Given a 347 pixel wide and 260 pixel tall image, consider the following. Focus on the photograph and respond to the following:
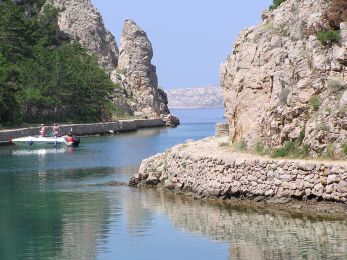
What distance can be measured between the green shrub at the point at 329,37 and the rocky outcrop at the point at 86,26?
106 meters

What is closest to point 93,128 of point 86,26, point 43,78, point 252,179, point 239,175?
point 43,78

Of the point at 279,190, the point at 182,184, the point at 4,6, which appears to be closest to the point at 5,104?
the point at 4,6

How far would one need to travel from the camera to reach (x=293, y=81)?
1177 inches

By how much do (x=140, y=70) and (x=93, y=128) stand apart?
46825mm

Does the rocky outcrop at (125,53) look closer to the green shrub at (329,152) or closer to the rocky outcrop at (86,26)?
the rocky outcrop at (86,26)

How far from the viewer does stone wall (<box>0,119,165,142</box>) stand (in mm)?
69794

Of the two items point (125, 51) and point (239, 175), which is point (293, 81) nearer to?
point (239, 175)

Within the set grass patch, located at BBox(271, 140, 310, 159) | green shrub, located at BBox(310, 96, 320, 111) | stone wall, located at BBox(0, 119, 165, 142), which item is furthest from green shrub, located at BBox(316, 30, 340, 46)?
stone wall, located at BBox(0, 119, 165, 142)

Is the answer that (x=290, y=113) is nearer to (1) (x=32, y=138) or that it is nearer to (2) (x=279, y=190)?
(2) (x=279, y=190)

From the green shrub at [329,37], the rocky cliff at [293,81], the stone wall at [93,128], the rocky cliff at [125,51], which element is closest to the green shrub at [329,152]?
the rocky cliff at [293,81]

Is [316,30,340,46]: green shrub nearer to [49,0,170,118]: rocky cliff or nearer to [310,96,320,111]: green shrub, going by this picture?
[310,96,320,111]: green shrub

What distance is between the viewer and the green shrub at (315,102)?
28469 millimetres

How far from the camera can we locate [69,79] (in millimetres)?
97062

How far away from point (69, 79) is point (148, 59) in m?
44.8
